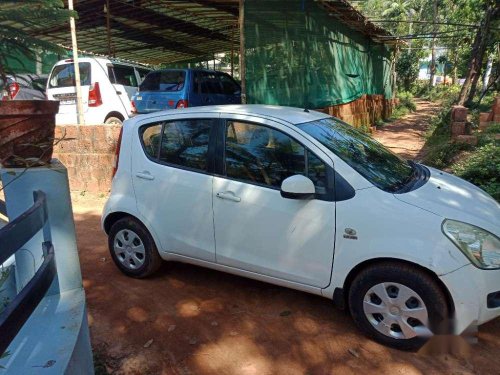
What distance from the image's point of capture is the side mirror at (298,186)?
122 inches

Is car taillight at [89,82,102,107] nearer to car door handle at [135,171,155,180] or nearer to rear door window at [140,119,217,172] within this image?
rear door window at [140,119,217,172]

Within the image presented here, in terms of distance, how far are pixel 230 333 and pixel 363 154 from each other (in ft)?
5.84

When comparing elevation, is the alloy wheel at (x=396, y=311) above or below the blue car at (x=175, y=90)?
below

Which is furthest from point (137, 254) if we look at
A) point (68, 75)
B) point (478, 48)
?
point (478, 48)

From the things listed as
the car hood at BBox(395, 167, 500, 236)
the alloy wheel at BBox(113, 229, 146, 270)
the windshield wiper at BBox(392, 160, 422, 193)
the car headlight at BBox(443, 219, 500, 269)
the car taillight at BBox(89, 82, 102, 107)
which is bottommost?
the alloy wheel at BBox(113, 229, 146, 270)

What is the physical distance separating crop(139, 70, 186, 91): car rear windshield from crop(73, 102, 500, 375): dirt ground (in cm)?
609

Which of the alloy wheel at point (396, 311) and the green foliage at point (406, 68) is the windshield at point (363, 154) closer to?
the alloy wheel at point (396, 311)

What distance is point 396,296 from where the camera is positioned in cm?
298

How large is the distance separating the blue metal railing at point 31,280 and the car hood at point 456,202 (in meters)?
2.25

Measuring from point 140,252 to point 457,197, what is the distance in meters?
2.82

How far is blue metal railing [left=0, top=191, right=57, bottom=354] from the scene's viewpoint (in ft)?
5.07

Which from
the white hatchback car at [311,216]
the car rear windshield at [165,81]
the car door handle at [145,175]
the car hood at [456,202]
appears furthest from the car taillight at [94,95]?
the car hood at [456,202]

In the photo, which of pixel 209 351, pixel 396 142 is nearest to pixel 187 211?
pixel 209 351

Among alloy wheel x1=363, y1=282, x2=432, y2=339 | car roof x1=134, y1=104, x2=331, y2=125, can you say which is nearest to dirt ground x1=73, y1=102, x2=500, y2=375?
alloy wheel x1=363, y1=282, x2=432, y2=339
